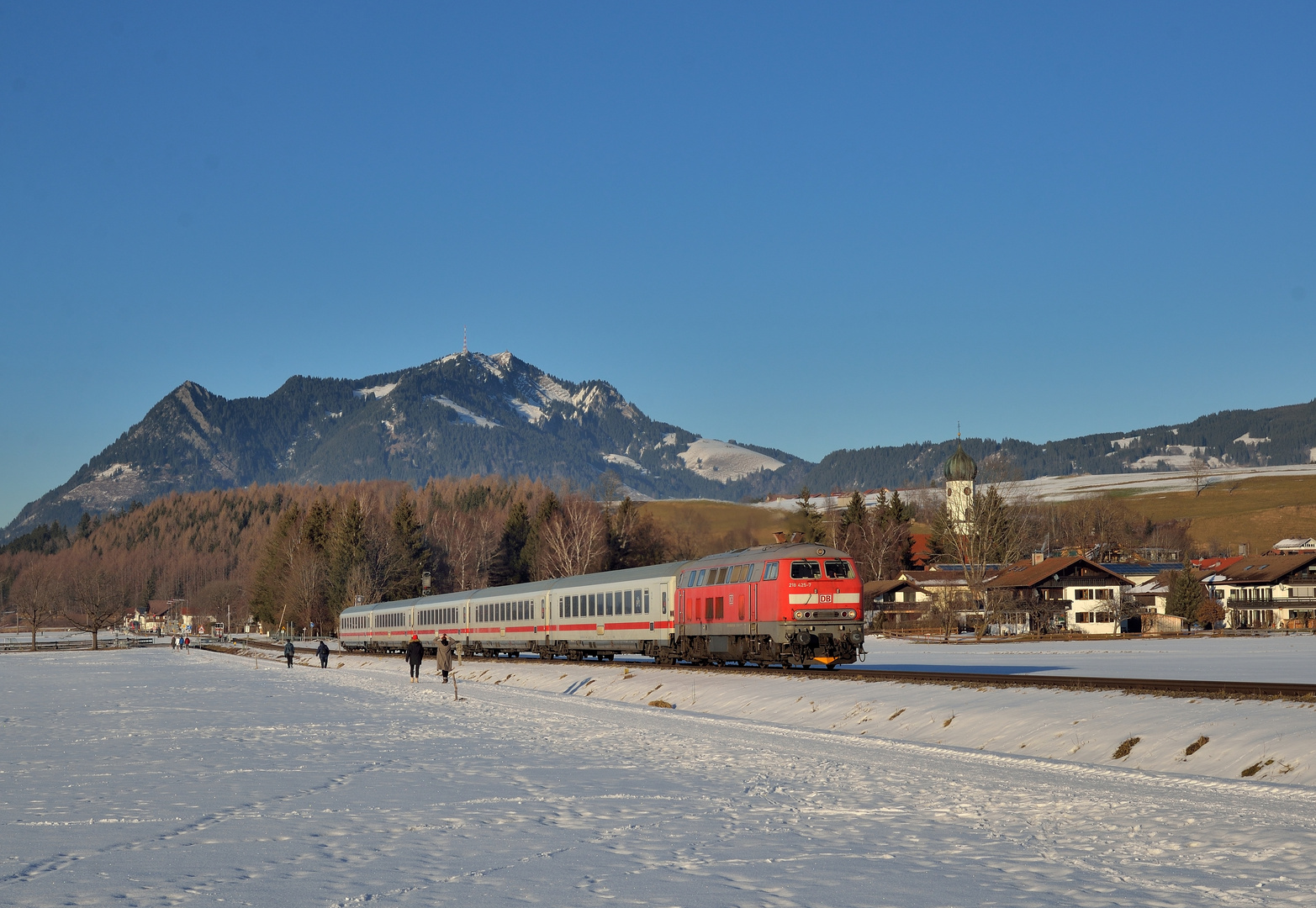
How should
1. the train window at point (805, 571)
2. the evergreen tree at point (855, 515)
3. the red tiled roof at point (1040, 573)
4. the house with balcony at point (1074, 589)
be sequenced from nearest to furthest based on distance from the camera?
the train window at point (805, 571), the house with balcony at point (1074, 589), the red tiled roof at point (1040, 573), the evergreen tree at point (855, 515)

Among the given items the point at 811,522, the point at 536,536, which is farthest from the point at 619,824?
the point at 536,536

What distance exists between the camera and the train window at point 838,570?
124ft

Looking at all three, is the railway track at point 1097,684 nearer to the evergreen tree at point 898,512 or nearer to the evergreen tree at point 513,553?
the evergreen tree at point 898,512

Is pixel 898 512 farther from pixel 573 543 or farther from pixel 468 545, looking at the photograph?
pixel 468 545

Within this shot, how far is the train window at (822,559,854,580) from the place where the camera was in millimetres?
37941

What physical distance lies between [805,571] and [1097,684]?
11.8 metres

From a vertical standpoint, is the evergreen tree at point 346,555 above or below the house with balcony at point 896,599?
above

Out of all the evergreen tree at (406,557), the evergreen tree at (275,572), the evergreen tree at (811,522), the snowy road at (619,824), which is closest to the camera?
the snowy road at (619,824)

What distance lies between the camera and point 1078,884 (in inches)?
432

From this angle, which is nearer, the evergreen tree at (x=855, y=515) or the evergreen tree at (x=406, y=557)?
the evergreen tree at (x=406, y=557)

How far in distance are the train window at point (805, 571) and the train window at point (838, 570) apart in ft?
1.22

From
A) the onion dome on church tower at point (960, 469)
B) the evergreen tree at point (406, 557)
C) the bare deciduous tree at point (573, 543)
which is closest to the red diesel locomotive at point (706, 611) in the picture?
the bare deciduous tree at point (573, 543)

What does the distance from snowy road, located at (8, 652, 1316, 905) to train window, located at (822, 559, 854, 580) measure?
41.9 ft

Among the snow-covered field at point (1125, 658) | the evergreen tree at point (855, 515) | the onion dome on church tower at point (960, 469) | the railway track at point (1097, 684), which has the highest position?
the onion dome on church tower at point (960, 469)
